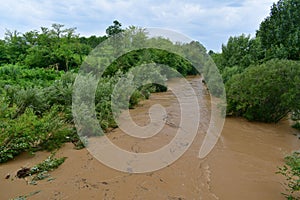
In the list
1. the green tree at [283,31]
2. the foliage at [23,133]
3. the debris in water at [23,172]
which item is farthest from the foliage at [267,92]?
the green tree at [283,31]

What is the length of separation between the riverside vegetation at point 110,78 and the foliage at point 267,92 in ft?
0.08

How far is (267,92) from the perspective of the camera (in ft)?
A: 23.9

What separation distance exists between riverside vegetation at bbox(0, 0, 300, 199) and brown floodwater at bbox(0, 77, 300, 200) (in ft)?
1.28

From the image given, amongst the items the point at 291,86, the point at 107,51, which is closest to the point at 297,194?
the point at 291,86

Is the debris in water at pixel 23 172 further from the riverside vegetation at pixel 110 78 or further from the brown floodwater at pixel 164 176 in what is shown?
the riverside vegetation at pixel 110 78

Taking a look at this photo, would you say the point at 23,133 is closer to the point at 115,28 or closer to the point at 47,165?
the point at 47,165

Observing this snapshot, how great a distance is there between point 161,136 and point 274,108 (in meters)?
4.55

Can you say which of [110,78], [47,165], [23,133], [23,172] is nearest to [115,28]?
[110,78]

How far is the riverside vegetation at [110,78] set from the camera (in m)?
4.31

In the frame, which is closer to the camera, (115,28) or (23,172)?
(23,172)

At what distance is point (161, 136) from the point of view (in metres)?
5.47

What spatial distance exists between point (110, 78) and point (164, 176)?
6074mm

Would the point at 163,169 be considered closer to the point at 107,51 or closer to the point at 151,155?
the point at 151,155

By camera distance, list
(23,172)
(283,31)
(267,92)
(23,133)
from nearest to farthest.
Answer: (23,172) < (23,133) < (267,92) < (283,31)
